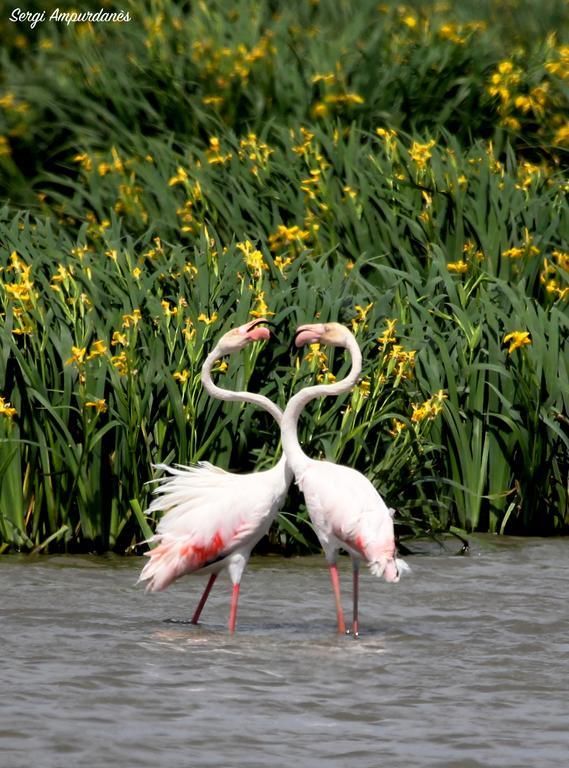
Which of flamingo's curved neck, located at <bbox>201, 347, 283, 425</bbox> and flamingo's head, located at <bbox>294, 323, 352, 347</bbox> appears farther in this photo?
flamingo's curved neck, located at <bbox>201, 347, 283, 425</bbox>

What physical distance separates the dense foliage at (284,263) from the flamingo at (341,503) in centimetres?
104

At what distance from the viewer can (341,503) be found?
5785 millimetres

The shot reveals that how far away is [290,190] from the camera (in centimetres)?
934

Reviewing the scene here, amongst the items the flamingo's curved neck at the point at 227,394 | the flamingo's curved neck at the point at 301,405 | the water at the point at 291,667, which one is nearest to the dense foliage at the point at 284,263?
the water at the point at 291,667

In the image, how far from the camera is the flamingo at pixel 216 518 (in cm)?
587

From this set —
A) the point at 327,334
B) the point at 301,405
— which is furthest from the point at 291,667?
the point at 327,334

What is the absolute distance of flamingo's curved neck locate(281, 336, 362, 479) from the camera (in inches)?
234

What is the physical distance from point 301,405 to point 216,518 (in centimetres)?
54

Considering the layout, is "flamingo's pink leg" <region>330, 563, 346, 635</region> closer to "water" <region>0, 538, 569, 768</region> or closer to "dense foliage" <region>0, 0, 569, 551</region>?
"water" <region>0, 538, 569, 768</region>

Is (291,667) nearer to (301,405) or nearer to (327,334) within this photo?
(301,405)

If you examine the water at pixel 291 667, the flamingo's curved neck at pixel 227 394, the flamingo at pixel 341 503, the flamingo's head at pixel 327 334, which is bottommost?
the water at pixel 291 667

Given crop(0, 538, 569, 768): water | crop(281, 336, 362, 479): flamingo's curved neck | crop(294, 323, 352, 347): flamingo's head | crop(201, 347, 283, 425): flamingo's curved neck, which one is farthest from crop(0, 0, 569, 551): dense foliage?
crop(294, 323, 352, 347): flamingo's head

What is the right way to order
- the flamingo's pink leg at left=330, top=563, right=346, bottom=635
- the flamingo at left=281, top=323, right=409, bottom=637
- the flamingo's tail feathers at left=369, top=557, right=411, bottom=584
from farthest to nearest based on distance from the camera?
1. the flamingo's pink leg at left=330, top=563, right=346, bottom=635
2. the flamingo at left=281, top=323, right=409, bottom=637
3. the flamingo's tail feathers at left=369, top=557, right=411, bottom=584

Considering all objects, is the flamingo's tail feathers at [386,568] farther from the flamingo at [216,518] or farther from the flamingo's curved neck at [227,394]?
the flamingo's curved neck at [227,394]
